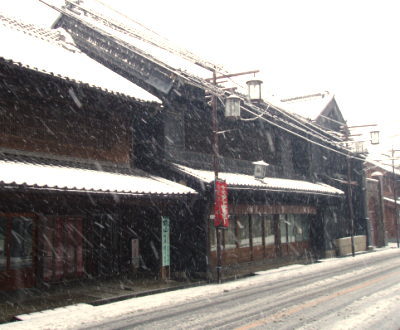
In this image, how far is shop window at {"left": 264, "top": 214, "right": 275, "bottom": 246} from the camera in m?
22.4

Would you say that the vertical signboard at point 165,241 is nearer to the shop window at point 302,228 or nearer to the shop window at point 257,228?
the shop window at point 257,228

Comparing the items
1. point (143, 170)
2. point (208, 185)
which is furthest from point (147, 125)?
point (208, 185)

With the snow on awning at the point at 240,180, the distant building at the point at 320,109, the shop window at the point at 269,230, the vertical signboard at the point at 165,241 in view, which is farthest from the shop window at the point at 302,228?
the vertical signboard at the point at 165,241

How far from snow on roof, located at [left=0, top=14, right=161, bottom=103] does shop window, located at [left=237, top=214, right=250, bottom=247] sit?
23.4 ft

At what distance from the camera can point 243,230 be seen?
2055cm

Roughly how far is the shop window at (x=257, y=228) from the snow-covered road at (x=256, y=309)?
5.53 meters

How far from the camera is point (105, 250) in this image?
1662 cm

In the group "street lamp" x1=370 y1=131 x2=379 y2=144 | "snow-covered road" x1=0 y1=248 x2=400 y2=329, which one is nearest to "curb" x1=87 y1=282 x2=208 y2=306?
"snow-covered road" x1=0 y1=248 x2=400 y2=329

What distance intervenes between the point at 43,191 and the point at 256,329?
19.7 feet

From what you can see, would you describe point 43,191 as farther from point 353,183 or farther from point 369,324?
point 353,183

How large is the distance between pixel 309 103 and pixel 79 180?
2368cm

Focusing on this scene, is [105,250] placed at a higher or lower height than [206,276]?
higher

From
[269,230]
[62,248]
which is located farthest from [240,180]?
[62,248]

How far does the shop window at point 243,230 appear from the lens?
20.3 m
